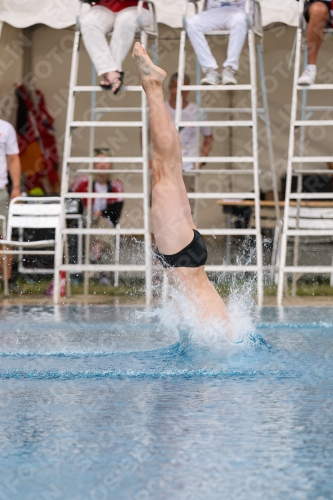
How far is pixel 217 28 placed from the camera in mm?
8078

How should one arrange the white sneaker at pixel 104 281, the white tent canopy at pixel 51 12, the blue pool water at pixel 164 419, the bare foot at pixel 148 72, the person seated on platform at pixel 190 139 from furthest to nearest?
the white sneaker at pixel 104 281 → the person seated on platform at pixel 190 139 → the white tent canopy at pixel 51 12 → the bare foot at pixel 148 72 → the blue pool water at pixel 164 419

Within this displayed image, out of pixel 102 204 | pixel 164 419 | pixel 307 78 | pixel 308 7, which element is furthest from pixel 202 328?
pixel 102 204

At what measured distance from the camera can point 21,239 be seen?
10.0 meters

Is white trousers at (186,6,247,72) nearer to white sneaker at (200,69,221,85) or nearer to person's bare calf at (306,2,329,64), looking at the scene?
white sneaker at (200,69,221,85)

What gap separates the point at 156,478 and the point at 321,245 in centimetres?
877

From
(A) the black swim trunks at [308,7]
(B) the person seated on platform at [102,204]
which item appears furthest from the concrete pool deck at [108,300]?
(A) the black swim trunks at [308,7]

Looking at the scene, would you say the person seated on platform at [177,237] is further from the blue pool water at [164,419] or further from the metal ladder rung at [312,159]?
the metal ladder rung at [312,159]

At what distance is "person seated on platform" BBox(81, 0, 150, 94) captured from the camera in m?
7.91

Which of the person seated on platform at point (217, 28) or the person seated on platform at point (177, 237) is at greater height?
the person seated on platform at point (217, 28)

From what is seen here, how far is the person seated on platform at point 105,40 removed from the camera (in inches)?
311

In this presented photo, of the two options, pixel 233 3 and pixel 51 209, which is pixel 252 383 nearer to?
pixel 233 3

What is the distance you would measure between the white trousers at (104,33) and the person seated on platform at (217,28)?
49 cm

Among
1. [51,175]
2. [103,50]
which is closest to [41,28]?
[51,175]

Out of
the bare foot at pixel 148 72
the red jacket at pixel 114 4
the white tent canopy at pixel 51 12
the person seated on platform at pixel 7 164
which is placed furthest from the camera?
the person seated on platform at pixel 7 164
